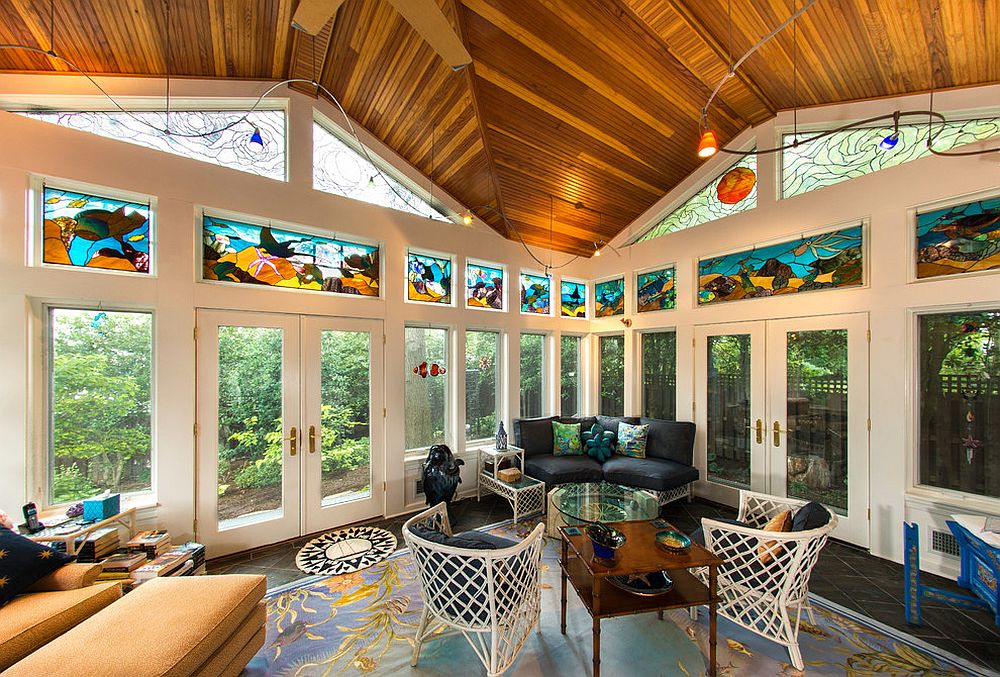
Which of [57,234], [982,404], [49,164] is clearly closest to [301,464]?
[57,234]

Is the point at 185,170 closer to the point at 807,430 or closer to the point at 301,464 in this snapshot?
the point at 301,464

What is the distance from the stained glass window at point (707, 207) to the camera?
4363 millimetres

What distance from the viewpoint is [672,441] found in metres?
4.57

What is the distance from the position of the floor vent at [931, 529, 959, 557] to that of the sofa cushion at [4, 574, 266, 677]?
4.88m

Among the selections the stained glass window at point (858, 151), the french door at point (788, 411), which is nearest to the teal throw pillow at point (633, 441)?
the french door at point (788, 411)

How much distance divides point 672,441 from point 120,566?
16.3 feet

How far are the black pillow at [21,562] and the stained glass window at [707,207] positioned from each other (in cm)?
616

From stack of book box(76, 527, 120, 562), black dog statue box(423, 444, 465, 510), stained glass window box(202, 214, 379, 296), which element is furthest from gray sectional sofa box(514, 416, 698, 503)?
stack of book box(76, 527, 120, 562)

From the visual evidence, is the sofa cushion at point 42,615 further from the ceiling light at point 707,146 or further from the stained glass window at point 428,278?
the ceiling light at point 707,146

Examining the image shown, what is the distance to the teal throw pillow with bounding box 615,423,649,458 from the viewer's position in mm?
4668

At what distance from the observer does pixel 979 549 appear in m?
2.33

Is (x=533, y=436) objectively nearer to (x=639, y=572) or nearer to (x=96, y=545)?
(x=639, y=572)

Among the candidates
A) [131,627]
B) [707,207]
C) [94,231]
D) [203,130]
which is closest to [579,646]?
[131,627]

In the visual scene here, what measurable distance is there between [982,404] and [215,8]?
6495mm
